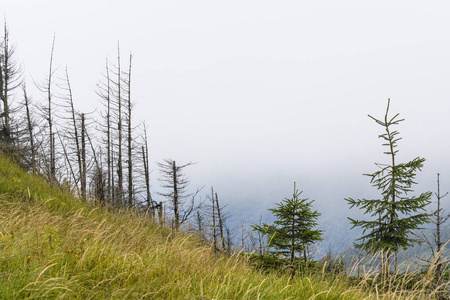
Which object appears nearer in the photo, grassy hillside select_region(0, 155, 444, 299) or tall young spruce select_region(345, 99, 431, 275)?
grassy hillside select_region(0, 155, 444, 299)

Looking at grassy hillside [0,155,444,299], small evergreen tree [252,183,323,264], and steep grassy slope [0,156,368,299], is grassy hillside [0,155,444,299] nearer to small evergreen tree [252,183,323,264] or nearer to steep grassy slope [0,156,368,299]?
steep grassy slope [0,156,368,299]

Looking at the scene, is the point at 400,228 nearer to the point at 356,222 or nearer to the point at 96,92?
the point at 356,222

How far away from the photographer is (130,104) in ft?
88.7

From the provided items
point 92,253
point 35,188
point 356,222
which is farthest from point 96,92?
point 92,253

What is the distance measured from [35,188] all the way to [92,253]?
521 centimetres

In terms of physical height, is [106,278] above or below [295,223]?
above

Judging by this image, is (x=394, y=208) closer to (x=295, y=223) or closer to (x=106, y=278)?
(x=295, y=223)

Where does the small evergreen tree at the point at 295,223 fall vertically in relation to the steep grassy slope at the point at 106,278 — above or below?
below

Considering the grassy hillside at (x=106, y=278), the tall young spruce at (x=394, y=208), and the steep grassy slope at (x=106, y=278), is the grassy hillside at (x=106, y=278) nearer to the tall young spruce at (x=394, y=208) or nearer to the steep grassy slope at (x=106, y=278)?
the steep grassy slope at (x=106, y=278)

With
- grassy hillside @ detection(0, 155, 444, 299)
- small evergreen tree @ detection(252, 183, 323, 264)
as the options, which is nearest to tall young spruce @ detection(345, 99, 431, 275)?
small evergreen tree @ detection(252, 183, 323, 264)

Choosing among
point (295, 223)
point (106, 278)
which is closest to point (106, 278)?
point (106, 278)

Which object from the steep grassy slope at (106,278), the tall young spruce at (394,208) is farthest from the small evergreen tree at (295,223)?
the steep grassy slope at (106,278)

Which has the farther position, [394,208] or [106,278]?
[394,208]

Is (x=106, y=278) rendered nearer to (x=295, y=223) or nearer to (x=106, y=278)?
(x=106, y=278)
